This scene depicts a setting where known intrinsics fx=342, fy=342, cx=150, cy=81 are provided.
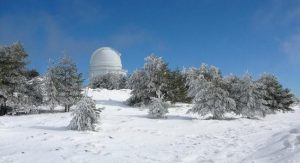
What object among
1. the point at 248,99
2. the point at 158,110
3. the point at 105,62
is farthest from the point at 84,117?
the point at 105,62

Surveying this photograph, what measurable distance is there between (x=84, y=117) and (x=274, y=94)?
83.2 feet

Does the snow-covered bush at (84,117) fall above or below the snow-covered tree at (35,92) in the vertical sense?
below

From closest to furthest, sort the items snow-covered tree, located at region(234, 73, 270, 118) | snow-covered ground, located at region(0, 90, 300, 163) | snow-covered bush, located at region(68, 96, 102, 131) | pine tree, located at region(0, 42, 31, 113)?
snow-covered ground, located at region(0, 90, 300, 163), snow-covered bush, located at region(68, 96, 102, 131), snow-covered tree, located at region(234, 73, 270, 118), pine tree, located at region(0, 42, 31, 113)

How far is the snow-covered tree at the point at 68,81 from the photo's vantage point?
33.4m

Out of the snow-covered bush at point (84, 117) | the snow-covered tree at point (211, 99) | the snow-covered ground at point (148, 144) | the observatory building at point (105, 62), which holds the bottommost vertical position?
the snow-covered ground at point (148, 144)

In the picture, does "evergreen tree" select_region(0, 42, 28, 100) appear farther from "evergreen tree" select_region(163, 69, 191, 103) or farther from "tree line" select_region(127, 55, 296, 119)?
"evergreen tree" select_region(163, 69, 191, 103)

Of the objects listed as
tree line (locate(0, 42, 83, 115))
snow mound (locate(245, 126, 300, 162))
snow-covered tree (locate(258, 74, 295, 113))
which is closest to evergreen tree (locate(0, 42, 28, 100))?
tree line (locate(0, 42, 83, 115))

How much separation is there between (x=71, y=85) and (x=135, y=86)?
8.34 meters

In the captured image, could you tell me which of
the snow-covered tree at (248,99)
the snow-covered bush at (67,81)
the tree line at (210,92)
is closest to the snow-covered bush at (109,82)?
the tree line at (210,92)

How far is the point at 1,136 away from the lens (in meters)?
16.3

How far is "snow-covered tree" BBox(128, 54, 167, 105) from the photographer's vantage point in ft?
127

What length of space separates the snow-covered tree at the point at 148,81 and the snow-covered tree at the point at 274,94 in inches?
433

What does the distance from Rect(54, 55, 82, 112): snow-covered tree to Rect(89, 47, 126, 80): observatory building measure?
57574 millimetres

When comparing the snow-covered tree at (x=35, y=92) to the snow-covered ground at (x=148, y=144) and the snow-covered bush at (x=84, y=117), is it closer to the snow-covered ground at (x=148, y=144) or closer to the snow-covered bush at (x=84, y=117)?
the snow-covered ground at (x=148, y=144)
